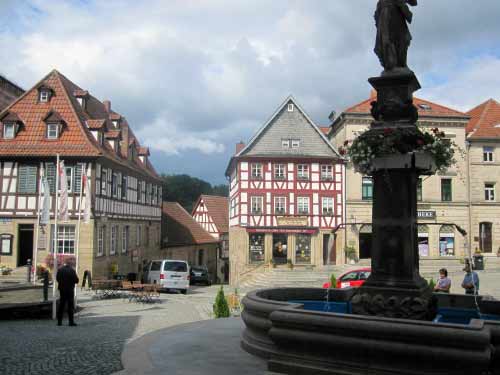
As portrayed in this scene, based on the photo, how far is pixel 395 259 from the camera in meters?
7.46

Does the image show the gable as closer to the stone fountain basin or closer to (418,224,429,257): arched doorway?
(418,224,429,257): arched doorway

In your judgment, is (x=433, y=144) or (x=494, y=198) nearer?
(x=433, y=144)

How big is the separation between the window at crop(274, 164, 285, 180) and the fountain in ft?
96.0

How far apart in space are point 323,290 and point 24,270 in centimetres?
2220

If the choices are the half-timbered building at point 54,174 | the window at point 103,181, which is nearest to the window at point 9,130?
the half-timbered building at point 54,174

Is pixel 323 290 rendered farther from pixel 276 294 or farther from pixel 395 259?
pixel 395 259

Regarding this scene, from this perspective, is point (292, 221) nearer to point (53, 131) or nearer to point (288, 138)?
point (288, 138)

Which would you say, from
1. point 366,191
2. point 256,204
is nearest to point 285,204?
point 256,204

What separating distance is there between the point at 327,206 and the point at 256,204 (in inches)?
205

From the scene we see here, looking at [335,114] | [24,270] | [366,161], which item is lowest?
[24,270]

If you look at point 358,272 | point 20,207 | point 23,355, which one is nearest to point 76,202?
point 20,207

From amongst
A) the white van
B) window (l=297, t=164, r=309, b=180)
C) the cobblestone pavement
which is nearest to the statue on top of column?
the cobblestone pavement

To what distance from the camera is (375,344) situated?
5.95 meters

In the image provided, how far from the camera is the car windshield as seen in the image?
1053 inches
